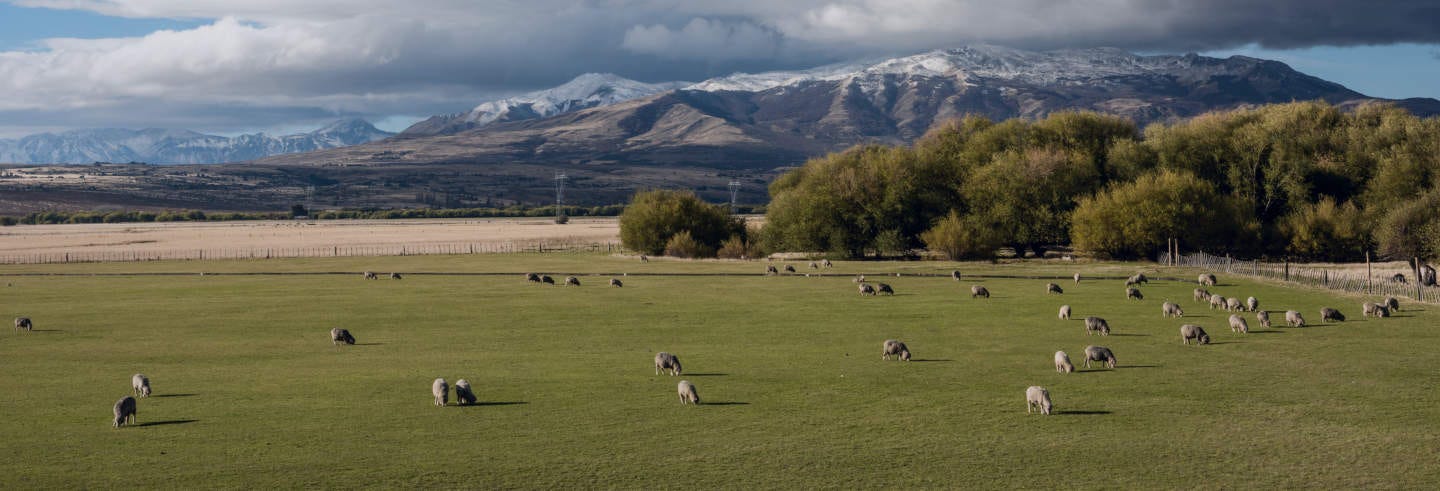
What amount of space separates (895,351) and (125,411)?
65.2ft

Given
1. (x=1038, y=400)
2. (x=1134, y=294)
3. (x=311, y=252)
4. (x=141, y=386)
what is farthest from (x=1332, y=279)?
(x=311, y=252)

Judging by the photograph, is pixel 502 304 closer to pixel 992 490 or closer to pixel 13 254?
pixel 992 490

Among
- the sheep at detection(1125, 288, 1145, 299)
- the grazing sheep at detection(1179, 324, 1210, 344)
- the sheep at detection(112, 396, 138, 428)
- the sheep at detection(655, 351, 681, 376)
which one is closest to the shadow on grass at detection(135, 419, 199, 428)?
the sheep at detection(112, 396, 138, 428)

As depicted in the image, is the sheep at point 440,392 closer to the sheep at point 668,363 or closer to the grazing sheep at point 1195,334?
the sheep at point 668,363

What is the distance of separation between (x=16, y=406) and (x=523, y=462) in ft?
45.4

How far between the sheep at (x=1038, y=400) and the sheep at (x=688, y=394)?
7.22 metres

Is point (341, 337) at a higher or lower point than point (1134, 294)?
lower

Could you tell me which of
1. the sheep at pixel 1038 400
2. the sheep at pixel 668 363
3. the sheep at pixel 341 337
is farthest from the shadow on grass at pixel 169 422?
the sheep at pixel 1038 400

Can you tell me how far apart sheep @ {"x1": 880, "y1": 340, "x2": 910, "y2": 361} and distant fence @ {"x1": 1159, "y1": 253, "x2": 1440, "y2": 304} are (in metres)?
27.2

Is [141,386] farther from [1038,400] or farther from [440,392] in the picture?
[1038,400]

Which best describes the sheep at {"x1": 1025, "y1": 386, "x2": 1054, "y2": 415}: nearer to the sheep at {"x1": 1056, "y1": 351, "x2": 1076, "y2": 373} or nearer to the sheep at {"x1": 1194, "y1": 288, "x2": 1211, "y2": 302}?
the sheep at {"x1": 1056, "y1": 351, "x2": 1076, "y2": 373}

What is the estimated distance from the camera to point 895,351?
113ft

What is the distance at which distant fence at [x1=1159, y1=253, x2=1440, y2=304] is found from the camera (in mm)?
50812

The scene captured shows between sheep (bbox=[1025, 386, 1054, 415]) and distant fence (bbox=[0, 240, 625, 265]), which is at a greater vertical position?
distant fence (bbox=[0, 240, 625, 265])
